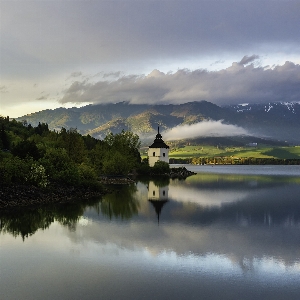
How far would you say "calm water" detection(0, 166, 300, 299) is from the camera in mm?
15891

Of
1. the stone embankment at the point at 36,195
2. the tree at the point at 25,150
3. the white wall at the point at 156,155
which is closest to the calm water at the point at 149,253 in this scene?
the stone embankment at the point at 36,195

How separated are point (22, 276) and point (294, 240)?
16827mm

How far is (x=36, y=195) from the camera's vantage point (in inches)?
1559

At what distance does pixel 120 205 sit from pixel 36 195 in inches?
340

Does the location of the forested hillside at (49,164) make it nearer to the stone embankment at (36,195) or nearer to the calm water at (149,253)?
the stone embankment at (36,195)

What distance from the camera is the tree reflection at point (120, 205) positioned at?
113ft

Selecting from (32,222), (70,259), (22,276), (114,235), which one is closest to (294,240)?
(114,235)

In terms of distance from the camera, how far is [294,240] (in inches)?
984

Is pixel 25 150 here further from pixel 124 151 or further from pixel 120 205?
pixel 124 151

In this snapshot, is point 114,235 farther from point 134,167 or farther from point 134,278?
point 134,167

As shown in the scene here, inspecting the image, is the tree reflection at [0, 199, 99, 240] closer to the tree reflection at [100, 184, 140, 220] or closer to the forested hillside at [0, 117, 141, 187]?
the tree reflection at [100, 184, 140, 220]

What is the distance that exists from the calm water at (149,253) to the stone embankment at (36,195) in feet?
8.07

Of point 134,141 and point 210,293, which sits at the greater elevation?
point 134,141

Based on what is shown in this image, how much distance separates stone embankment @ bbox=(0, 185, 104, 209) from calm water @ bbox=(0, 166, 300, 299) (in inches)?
96.8
